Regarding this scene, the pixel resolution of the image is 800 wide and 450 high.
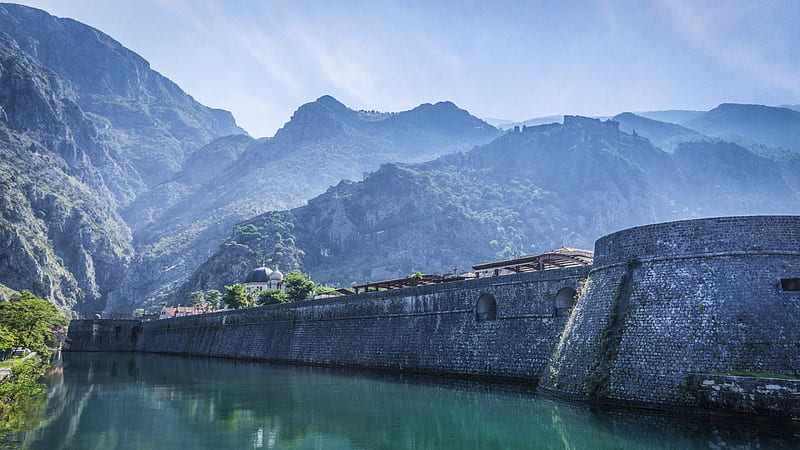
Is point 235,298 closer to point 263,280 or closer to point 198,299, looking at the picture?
point 263,280

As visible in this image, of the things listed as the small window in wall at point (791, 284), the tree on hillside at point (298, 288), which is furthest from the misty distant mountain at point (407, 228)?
the small window in wall at point (791, 284)

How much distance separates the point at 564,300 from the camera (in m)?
26.0

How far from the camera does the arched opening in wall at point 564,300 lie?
25688 mm

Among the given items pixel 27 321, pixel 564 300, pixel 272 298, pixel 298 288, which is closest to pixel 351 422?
pixel 564 300

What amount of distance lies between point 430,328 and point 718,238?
666 inches

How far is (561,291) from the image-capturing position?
2602cm

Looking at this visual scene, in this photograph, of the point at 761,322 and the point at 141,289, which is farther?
the point at 141,289

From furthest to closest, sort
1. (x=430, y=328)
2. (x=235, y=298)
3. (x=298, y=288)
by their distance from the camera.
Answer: (x=235, y=298) < (x=298, y=288) < (x=430, y=328)

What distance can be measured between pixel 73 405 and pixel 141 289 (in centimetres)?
15976

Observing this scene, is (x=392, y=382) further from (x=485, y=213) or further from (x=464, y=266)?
(x=485, y=213)

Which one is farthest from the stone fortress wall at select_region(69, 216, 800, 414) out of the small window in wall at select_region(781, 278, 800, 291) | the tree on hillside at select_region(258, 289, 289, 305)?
the tree on hillside at select_region(258, 289, 289, 305)

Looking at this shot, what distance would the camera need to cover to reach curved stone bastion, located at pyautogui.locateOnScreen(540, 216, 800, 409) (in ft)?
55.4

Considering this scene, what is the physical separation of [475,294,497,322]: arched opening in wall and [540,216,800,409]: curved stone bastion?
8.55 m

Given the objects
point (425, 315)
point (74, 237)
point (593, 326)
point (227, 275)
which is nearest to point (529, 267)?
point (425, 315)
